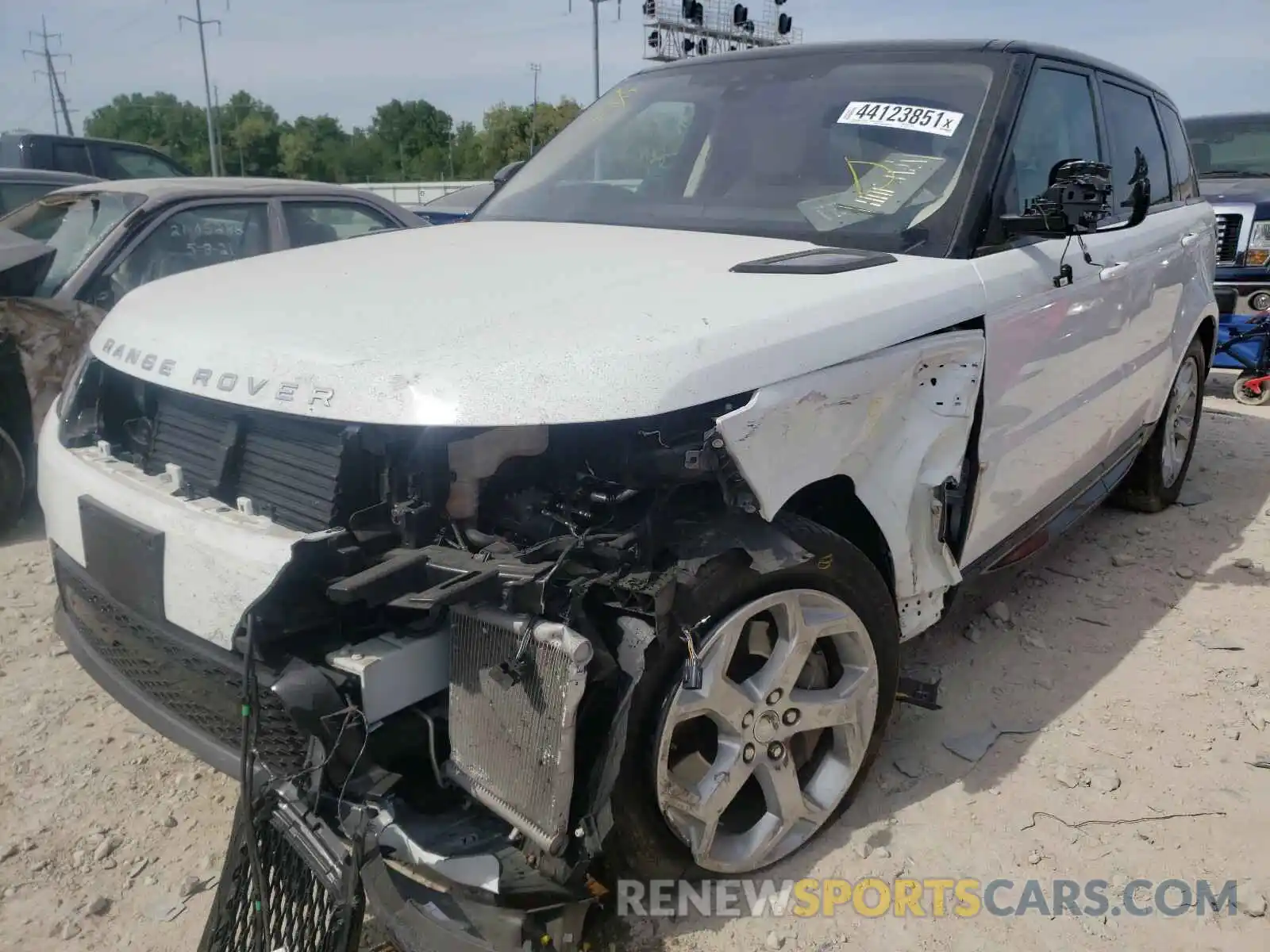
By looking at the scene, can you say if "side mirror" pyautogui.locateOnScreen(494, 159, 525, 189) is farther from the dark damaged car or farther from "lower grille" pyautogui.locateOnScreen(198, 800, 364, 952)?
"lower grille" pyautogui.locateOnScreen(198, 800, 364, 952)

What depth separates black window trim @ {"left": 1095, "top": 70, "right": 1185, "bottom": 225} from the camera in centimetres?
375

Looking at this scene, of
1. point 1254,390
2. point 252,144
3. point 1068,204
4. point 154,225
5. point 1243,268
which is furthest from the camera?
point 252,144

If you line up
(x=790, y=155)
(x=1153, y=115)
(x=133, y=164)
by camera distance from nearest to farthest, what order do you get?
(x=790, y=155) < (x=1153, y=115) < (x=133, y=164)

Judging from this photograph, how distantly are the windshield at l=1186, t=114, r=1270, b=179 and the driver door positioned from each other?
705 cm

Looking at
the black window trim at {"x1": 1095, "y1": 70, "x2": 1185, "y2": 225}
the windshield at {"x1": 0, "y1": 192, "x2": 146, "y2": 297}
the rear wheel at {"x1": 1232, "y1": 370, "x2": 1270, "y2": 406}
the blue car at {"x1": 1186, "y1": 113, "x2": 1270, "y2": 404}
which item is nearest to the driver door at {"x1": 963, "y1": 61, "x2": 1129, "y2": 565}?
the black window trim at {"x1": 1095, "y1": 70, "x2": 1185, "y2": 225}

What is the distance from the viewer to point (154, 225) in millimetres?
5246

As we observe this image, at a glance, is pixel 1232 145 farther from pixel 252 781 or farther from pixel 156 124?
pixel 156 124

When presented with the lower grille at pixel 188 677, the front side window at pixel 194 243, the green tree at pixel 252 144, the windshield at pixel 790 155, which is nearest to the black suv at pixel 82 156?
the front side window at pixel 194 243

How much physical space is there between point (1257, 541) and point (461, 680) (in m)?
4.35

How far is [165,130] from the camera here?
243 feet

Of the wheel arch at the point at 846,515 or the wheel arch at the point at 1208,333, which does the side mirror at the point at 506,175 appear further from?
the wheel arch at the point at 1208,333

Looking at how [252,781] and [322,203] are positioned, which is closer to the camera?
[252,781]

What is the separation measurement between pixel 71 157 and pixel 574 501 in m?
11.2

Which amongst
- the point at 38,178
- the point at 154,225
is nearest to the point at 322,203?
the point at 154,225
